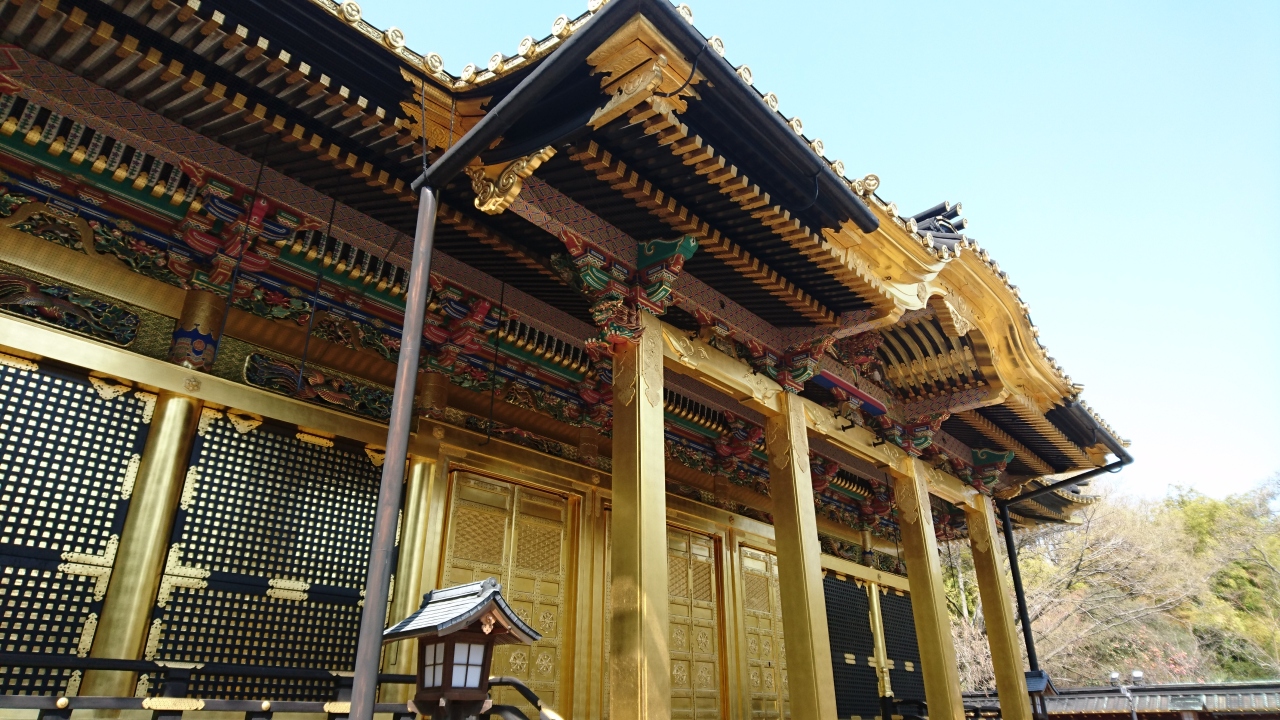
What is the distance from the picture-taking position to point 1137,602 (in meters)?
26.8

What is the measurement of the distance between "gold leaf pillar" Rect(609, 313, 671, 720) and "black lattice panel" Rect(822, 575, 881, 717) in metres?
5.91

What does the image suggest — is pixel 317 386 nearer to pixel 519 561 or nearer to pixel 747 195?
pixel 519 561

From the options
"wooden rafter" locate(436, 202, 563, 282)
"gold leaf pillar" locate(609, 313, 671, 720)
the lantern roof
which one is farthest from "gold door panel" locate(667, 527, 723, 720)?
the lantern roof

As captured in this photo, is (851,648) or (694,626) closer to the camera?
(694,626)

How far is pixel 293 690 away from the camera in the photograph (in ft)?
18.0

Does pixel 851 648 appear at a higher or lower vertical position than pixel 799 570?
lower

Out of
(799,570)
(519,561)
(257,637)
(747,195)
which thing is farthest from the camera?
(519,561)

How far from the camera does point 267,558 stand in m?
5.55

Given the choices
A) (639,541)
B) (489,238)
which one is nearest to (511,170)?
(489,238)

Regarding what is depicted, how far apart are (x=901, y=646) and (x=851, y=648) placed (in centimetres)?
160

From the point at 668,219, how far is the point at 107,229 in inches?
159

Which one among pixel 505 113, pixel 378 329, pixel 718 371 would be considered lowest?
pixel 505 113

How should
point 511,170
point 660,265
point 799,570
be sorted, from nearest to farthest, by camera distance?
point 511,170 → point 660,265 → point 799,570

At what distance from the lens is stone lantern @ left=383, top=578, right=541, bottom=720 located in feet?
12.3
